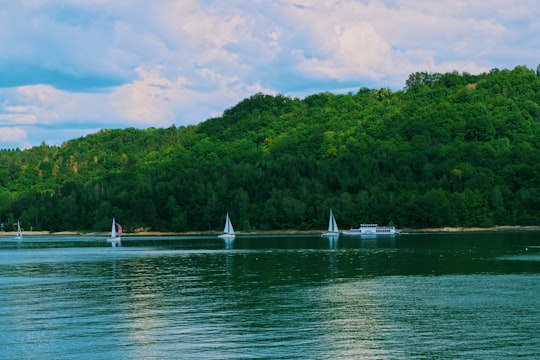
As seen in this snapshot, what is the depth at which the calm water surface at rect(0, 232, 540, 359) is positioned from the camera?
161 ft

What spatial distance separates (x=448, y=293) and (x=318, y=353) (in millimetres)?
31612

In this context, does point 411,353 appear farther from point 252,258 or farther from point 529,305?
point 252,258

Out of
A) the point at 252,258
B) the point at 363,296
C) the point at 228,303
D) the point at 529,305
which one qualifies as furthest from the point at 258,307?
the point at 252,258

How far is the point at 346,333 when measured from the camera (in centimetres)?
5397

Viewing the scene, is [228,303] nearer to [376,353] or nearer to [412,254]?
[376,353]

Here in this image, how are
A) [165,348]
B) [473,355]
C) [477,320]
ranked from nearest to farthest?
[473,355]
[165,348]
[477,320]

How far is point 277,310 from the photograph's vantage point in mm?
64250

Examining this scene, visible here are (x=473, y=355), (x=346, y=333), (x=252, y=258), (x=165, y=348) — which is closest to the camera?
(x=473, y=355)

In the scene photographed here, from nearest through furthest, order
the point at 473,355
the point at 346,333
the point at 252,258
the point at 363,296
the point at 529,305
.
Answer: the point at 473,355 → the point at 346,333 → the point at 529,305 → the point at 363,296 → the point at 252,258

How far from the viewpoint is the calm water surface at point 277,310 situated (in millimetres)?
49156

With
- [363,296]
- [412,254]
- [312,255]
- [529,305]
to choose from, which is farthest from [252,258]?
[529,305]

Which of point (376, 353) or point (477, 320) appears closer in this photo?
point (376, 353)

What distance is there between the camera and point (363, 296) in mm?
73438

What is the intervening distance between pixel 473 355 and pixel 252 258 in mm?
A: 82245
